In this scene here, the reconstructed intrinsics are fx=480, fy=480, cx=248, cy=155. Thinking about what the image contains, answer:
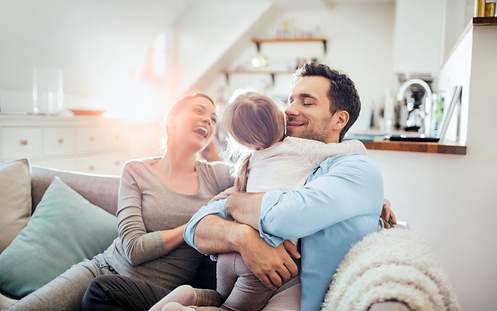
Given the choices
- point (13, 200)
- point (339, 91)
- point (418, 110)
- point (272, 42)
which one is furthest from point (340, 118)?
point (272, 42)

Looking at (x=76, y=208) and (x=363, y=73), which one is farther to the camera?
(x=363, y=73)

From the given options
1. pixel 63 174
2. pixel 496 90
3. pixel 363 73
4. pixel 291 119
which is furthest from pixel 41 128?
pixel 363 73

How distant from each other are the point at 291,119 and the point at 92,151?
3131 mm

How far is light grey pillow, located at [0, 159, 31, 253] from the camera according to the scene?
2.03 meters

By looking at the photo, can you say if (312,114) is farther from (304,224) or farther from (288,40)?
(288,40)

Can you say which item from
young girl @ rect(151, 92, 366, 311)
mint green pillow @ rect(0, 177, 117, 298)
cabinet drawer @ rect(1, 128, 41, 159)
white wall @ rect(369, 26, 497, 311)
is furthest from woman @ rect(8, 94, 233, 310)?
cabinet drawer @ rect(1, 128, 41, 159)

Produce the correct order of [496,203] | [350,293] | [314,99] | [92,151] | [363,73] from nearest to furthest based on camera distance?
[350,293], [314,99], [496,203], [92,151], [363,73]

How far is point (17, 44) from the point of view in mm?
3711

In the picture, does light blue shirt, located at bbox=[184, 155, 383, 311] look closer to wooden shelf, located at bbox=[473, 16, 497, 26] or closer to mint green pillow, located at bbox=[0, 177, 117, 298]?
mint green pillow, located at bbox=[0, 177, 117, 298]

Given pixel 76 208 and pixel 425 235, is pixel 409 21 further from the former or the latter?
pixel 76 208

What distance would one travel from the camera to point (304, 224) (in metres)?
1.19

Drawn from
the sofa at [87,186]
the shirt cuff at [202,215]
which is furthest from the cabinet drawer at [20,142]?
the shirt cuff at [202,215]

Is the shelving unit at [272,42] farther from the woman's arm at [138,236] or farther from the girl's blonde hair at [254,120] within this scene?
the girl's blonde hair at [254,120]

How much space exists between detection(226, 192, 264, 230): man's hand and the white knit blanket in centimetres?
26
